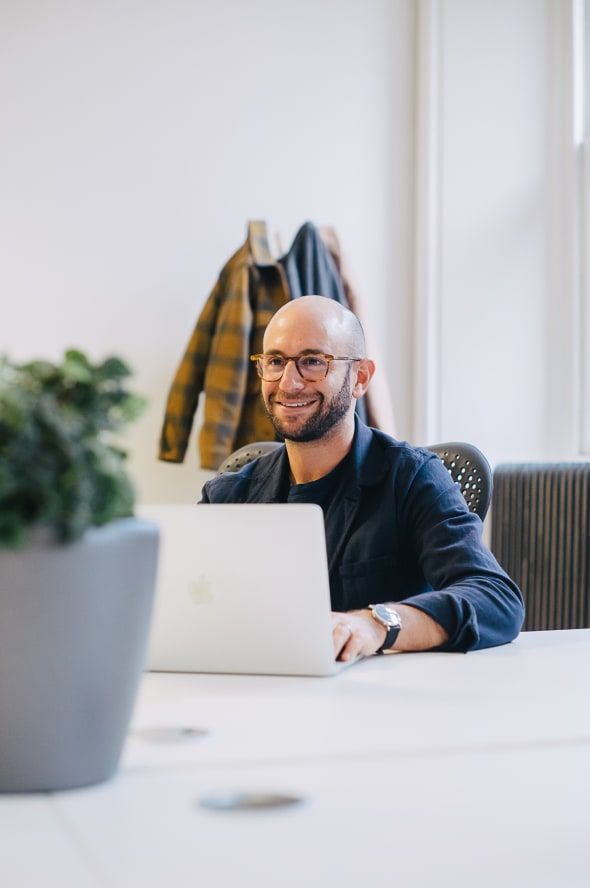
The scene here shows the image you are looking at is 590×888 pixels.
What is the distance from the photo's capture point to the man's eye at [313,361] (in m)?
2.16

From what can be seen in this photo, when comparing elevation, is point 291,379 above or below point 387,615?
above

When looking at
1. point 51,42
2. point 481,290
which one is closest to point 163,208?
point 51,42

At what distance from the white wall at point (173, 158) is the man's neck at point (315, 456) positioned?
142 centimetres

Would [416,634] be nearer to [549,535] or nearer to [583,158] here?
[549,535]

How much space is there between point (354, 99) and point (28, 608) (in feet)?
10.9

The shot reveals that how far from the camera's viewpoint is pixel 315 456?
2.12m

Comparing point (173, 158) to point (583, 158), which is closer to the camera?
point (173, 158)

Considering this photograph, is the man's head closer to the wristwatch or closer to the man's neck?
the man's neck

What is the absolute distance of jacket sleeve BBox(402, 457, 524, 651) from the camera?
1.48 m

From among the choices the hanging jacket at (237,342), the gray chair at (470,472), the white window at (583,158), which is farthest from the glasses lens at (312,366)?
the white window at (583,158)

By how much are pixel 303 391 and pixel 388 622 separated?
0.80m

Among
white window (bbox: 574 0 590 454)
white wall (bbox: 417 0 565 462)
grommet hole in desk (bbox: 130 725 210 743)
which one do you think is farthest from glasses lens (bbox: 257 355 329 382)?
white window (bbox: 574 0 590 454)

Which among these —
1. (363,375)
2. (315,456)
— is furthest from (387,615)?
(363,375)

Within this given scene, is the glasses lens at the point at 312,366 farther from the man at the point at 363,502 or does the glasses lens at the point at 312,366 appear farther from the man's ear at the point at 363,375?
the man's ear at the point at 363,375
